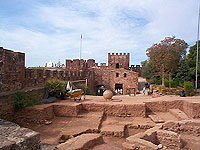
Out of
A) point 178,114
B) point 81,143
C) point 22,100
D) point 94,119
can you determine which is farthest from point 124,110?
point 22,100

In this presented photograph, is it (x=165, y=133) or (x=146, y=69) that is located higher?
(x=146, y=69)

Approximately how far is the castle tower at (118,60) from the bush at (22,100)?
83.7 feet

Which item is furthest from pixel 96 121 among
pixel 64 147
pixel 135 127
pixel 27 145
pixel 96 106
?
pixel 27 145

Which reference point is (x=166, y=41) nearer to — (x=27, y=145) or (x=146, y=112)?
(x=146, y=112)

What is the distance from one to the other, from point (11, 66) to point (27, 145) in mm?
7662

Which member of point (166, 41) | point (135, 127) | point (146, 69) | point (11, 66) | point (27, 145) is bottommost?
point (135, 127)

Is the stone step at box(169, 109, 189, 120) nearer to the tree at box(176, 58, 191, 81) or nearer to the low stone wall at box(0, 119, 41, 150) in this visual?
the low stone wall at box(0, 119, 41, 150)

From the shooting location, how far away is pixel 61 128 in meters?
7.48

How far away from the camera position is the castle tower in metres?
33.4

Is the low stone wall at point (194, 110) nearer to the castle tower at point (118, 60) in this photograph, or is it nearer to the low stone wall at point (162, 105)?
the low stone wall at point (162, 105)

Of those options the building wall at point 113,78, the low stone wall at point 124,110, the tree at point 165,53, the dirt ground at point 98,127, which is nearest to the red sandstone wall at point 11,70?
the dirt ground at point 98,127

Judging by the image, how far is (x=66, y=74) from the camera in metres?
16.8

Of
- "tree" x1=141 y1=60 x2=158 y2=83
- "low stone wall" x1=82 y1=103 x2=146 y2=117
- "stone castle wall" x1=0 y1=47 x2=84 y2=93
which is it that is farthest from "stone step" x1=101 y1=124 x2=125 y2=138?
"tree" x1=141 y1=60 x2=158 y2=83

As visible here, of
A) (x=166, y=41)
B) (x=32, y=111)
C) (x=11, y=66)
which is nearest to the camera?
(x=32, y=111)
